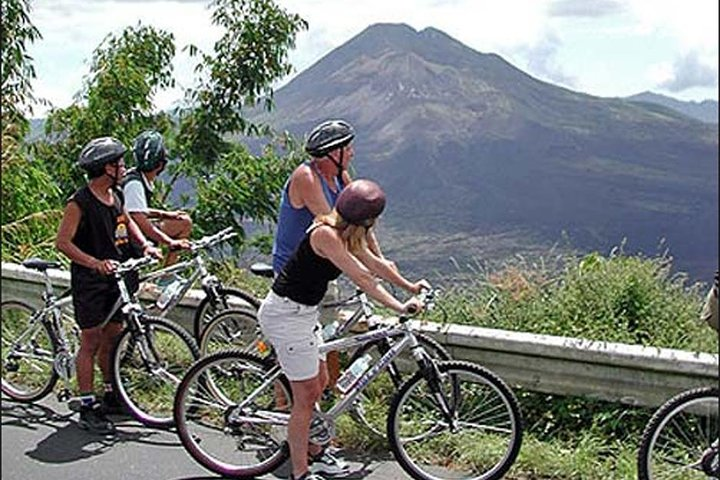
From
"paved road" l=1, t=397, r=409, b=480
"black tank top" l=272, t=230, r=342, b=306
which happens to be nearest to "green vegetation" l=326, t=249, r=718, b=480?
"paved road" l=1, t=397, r=409, b=480

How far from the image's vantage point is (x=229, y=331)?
5691 mm

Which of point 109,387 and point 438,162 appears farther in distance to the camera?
point 438,162

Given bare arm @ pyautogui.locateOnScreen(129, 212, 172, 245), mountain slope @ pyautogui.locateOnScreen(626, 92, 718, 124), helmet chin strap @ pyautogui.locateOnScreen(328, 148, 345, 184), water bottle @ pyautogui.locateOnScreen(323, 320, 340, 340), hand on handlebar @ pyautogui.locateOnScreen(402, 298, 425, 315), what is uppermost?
mountain slope @ pyautogui.locateOnScreen(626, 92, 718, 124)

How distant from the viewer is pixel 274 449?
15.1 feet

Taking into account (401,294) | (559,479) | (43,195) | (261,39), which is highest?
(261,39)

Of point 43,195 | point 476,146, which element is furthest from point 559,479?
point 476,146

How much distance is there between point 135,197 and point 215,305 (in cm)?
74

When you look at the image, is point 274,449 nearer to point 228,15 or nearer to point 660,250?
point 660,250

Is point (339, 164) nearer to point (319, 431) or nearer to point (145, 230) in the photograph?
point (319, 431)

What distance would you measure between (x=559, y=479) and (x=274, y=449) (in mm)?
1211

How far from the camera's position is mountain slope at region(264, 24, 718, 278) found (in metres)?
6.68

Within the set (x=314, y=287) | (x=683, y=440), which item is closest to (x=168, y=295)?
(x=314, y=287)

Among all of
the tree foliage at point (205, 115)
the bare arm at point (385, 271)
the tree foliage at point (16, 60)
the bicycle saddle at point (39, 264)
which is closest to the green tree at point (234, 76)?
the tree foliage at point (205, 115)

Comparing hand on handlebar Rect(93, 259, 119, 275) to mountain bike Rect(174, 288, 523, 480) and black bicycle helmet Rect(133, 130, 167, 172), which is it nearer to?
mountain bike Rect(174, 288, 523, 480)
